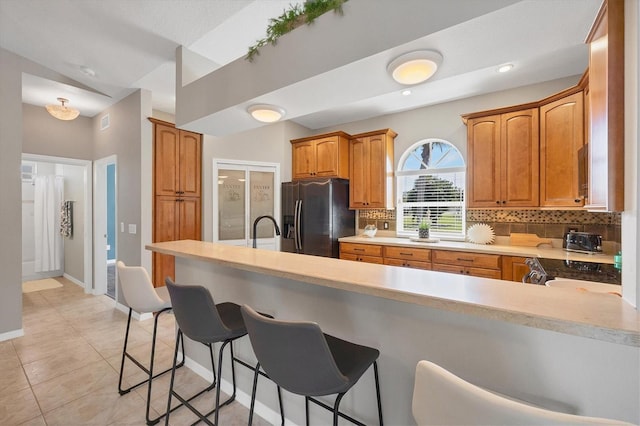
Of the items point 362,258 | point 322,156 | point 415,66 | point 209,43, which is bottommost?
point 362,258

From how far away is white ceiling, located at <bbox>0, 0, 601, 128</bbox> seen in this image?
1.29 m

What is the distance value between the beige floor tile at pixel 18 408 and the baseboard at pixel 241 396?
0.95 metres

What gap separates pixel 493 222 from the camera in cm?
368

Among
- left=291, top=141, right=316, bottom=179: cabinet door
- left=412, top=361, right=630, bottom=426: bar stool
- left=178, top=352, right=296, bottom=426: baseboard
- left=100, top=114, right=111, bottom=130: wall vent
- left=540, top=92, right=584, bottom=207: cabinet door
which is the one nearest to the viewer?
left=412, top=361, right=630, bottom=426: bar stool

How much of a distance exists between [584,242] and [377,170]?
251 cm

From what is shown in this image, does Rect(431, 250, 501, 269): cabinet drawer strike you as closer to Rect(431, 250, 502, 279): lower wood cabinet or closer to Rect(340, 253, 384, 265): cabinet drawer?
Rect(431, 250, 502, 279): lower wood cabinet

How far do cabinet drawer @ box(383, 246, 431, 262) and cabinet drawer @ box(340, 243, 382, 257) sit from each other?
0.41ft

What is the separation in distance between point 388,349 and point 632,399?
789mm

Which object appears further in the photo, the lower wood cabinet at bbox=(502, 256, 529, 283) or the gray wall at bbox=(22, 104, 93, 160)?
the gray wall at bbox=(22, 104, 93, 160)

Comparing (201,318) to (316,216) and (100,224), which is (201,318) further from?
(100,224)

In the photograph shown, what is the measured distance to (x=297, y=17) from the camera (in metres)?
1.85

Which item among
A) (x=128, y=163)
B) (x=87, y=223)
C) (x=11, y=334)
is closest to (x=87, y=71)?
(x=128, y=163)

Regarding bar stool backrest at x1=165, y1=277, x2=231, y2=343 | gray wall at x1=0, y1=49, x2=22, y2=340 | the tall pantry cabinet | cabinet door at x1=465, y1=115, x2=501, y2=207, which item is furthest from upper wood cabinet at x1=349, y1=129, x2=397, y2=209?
gray wall at x1=0, y1=49, x2=22, y2=340

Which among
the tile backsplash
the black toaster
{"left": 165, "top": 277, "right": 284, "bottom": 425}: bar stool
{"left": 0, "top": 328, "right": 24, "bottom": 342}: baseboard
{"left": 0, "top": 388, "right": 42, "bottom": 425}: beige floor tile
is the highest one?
the tile backsplash
